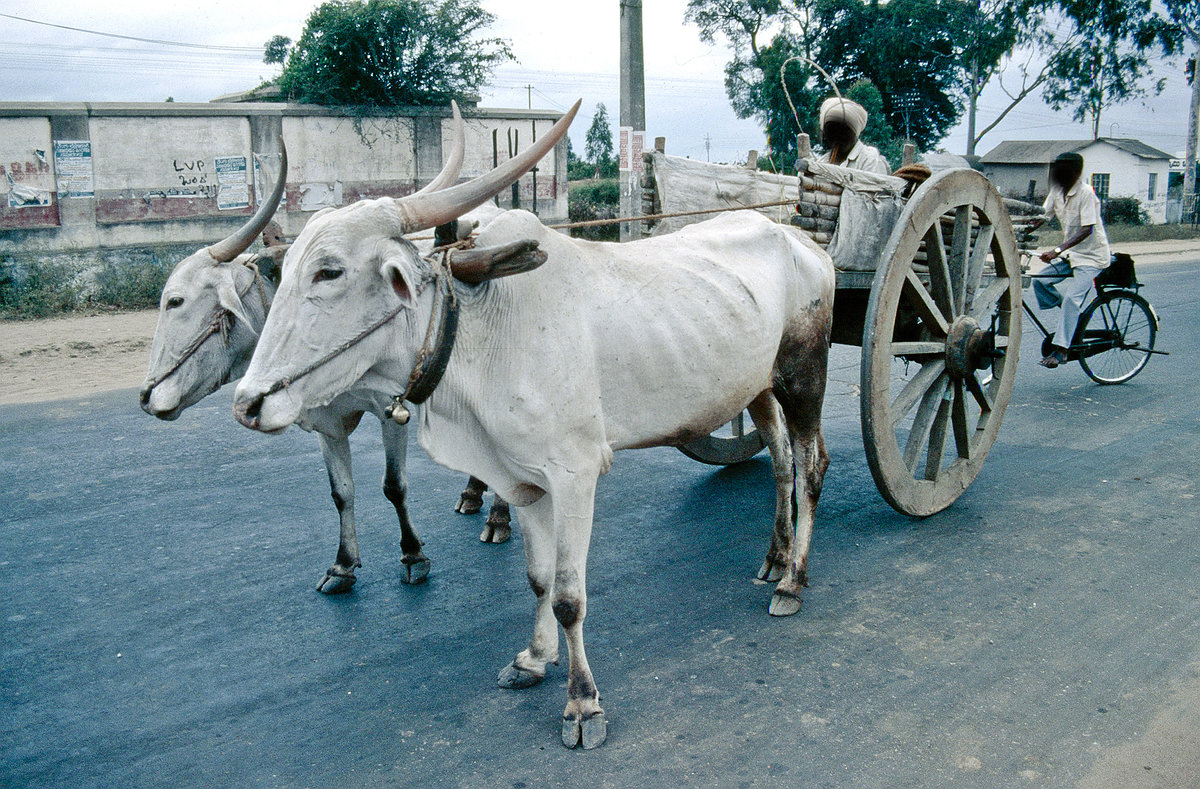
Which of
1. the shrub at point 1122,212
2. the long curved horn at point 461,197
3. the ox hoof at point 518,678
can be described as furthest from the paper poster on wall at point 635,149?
the shrub at point 1122,212

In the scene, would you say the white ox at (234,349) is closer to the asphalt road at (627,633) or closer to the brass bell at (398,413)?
the asphalt road at (627,633)

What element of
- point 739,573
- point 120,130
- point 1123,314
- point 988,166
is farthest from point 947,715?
point 988,166

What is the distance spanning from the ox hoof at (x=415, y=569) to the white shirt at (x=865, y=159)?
134 inches

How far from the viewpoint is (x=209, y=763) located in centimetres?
300

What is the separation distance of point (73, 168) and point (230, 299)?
495 inches

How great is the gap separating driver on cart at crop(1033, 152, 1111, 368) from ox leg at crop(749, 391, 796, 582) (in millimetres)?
4469

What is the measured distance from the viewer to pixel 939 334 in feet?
15.9

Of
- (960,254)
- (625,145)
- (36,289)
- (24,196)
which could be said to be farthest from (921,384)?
(24,196)

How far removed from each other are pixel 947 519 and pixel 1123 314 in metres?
6.56

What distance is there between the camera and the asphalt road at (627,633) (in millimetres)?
3020

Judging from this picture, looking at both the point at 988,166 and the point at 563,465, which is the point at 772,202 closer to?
the point at 563,465

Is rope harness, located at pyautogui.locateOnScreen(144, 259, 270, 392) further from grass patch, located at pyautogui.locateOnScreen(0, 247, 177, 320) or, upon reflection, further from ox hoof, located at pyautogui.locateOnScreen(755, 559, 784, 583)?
grass patch, located at pyautogui.locateOnScreen(0, 247, 177, 320)

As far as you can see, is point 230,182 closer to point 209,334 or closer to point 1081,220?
point 1081,220

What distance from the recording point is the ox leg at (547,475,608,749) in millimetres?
3111
